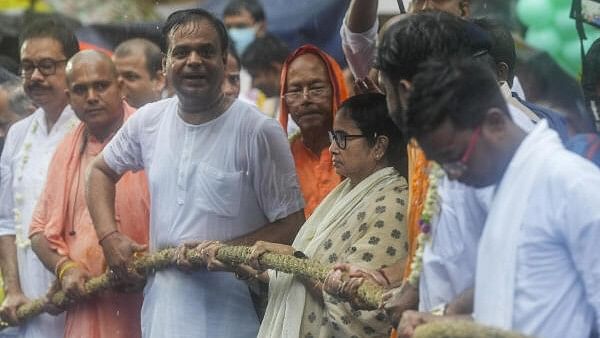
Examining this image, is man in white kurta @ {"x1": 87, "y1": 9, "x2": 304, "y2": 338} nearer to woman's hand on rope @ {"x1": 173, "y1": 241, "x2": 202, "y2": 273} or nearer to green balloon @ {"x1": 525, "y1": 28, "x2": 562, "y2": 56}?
woman's hand on rope @ {"x1": 173, "y1": 241, "x2": 202, "y2": 273}

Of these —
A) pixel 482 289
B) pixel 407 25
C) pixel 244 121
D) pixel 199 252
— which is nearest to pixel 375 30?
pixel 244 121

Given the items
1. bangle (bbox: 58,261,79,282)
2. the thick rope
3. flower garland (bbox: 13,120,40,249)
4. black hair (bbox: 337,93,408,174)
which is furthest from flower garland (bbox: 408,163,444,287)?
flower garland (bbox: 13,120,40,249)

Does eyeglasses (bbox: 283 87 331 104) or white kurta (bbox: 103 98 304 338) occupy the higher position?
eyeglasses (bbox: 283 87 331 104)

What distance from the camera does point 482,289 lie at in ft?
14.4

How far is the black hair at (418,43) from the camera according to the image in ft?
15.3

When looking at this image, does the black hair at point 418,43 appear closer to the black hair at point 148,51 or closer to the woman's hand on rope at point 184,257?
the woman's hand on rope at point 184,257

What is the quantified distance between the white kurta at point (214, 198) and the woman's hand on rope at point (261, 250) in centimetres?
40

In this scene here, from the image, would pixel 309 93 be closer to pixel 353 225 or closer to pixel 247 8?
pixel 353 225

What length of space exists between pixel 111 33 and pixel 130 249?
1.91 metres

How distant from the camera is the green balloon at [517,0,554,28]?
592cm

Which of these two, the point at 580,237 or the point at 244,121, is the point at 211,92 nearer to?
the point at 244,121

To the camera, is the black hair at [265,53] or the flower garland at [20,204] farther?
the flower garland at [20,204]

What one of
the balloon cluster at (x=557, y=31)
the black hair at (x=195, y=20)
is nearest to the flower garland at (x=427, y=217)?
the balloon cluster at (x=557, y=31)

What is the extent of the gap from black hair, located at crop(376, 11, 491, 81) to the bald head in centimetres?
282
